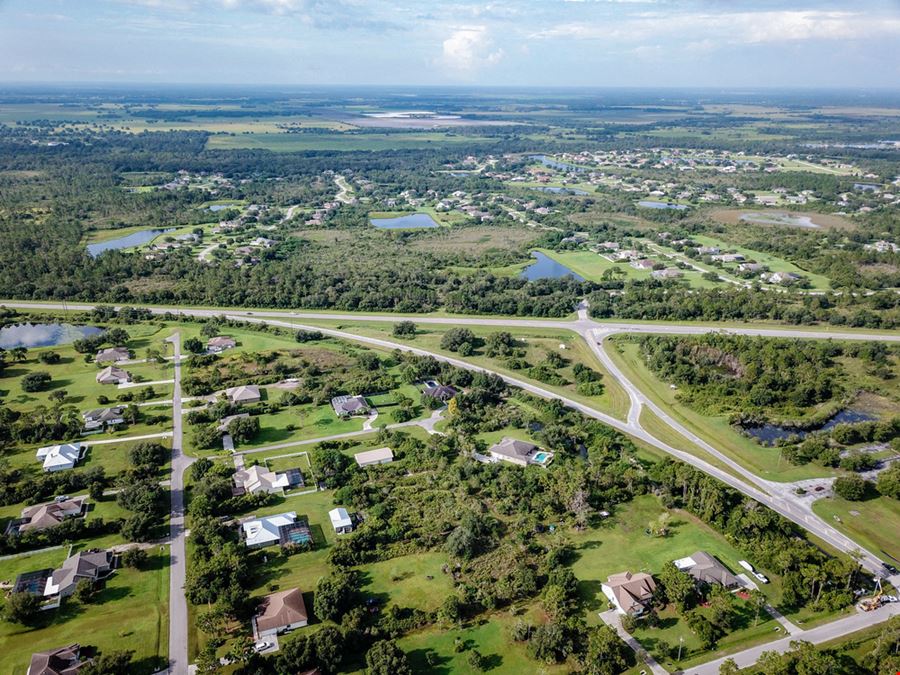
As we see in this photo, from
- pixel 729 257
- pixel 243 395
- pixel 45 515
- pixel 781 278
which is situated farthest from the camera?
pixel 729 257

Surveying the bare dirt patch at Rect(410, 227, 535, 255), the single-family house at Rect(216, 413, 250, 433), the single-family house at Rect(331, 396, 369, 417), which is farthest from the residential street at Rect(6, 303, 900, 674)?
the bare dirt patch at Rect(410, 227, 535, 255)

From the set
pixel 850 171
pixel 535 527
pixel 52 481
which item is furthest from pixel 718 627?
pixel 850 171

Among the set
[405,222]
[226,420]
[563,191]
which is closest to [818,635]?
[226,420]

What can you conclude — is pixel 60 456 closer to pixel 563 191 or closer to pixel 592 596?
pixel 592 596

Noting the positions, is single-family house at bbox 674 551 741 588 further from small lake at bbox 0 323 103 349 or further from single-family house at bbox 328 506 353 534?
small lake at bbox 0 323 103 349

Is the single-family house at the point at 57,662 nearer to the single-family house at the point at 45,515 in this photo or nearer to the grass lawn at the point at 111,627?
the grass lawn at the point at 111,627

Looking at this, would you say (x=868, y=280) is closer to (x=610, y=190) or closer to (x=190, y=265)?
(x=610, y=190)

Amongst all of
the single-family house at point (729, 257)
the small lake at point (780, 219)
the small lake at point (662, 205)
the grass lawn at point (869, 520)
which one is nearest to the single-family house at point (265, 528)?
the grass lawn at point (869, 520)
